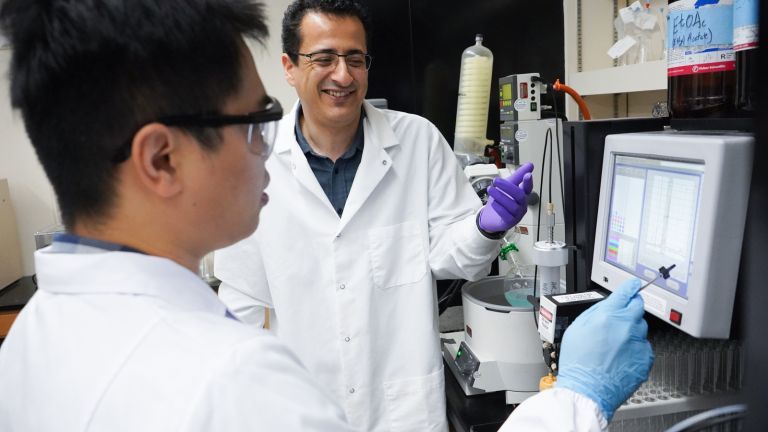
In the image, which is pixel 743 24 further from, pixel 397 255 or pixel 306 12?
pixel 306 12

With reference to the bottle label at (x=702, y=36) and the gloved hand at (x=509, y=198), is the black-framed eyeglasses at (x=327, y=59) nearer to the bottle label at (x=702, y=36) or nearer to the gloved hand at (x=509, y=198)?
the gloved hand at (x=509, y=198)

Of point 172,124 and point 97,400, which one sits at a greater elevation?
point 172,124

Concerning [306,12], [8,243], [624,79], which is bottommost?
[8,243]

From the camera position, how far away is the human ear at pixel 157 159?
1.86 feet

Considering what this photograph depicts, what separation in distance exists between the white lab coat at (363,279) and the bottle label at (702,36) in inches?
26.2

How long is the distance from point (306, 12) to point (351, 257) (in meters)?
0.68

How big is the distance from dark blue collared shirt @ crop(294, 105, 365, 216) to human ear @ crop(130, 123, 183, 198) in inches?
38.9

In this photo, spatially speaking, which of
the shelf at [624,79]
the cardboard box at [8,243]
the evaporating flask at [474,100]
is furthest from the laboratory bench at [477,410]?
the cardboard box at [8,243]

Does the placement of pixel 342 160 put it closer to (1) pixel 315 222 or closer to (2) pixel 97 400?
(1) pixel 315 222

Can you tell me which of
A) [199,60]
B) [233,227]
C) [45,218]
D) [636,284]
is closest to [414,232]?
[636,284]

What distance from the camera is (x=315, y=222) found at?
1.52 meters

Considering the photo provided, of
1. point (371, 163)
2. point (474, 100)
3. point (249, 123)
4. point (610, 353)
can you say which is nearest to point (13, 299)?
point (371, 163)

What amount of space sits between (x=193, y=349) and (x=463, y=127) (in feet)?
7.87

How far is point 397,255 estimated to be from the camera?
1549mm
